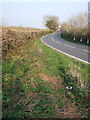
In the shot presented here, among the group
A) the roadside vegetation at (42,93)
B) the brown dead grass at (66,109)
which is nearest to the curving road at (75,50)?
the roadside vegetation at (42,93)

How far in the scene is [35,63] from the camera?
28.2 ft

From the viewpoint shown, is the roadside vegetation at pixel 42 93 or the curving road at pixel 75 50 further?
the curving road at pixel 75 50

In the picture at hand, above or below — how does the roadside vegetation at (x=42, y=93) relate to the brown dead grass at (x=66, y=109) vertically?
above

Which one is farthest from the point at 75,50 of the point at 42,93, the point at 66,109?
the point at 66,109

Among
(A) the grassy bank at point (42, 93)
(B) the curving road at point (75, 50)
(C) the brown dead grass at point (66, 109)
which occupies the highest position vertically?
(B) the curving road at point (75, 50)

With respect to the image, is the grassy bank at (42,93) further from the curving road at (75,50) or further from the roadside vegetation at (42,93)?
the curving road at (75,50)

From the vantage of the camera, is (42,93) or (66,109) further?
(42,93)

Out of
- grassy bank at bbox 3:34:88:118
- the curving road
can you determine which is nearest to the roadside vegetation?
grassy bank at bbox 3:34:88:118

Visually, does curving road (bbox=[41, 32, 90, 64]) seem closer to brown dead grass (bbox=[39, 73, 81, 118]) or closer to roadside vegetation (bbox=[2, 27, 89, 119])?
roadside vegetation (bbox=[2, 27, 89, 119])

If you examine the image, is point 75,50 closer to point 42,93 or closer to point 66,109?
point 42,93

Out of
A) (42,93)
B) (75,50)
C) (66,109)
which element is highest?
(75,50)

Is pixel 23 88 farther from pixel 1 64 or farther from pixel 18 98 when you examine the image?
pixel 1 64

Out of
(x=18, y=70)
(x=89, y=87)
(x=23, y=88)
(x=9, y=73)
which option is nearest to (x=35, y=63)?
(x=18, y=70)

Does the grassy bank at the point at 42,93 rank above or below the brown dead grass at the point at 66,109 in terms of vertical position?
above
